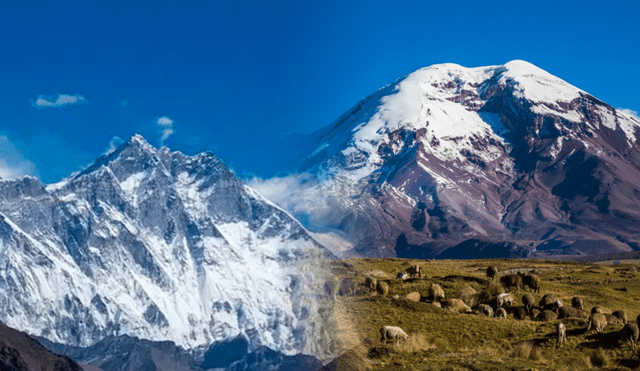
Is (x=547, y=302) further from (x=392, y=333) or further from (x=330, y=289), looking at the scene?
(x=330, y=289)

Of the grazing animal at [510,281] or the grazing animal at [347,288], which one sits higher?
the grazing animal at [347,288]

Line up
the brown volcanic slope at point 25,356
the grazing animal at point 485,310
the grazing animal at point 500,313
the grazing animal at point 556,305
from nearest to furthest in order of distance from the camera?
the brown volcanic slope at point 25,356 < the grazing animal at point 485,310 < the grazing animal at point 500,313 < the grazing animal at point 556,305

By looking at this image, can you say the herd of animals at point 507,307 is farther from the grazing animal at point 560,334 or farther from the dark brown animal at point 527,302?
the grazing animal at point 560,334

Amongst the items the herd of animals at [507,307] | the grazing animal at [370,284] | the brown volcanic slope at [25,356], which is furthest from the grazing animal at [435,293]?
the brown volcanic slope at [25,356]

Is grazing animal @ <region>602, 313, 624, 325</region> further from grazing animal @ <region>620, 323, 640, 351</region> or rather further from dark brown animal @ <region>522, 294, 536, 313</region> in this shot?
grazing animal @ <region>620, 323, 640, 351</region>

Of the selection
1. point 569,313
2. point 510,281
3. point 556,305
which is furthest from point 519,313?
point 510,281

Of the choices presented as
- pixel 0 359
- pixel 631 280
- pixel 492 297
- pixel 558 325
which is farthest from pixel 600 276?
pixel 0 359

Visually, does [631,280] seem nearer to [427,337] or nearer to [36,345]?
[427,337]
